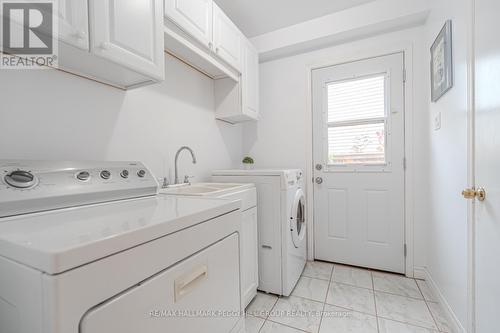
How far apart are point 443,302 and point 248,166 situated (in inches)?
80.2

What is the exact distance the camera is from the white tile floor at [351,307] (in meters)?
1.51

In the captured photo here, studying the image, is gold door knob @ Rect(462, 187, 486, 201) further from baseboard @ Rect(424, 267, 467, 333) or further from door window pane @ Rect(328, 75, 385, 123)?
door window pane @ Rect(328, 75, 385, 123)

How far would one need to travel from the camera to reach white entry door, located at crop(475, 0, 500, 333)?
96 centimetres

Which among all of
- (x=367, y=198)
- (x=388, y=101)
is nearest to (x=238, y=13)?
(x=388, y=101)

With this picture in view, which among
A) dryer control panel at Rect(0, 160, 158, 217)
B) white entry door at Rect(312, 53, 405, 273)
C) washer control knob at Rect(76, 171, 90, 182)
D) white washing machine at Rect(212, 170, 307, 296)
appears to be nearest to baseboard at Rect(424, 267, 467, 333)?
white entry door at Rect(312, 53, 405, 273)

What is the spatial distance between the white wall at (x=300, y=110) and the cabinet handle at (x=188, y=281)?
78.3 inches

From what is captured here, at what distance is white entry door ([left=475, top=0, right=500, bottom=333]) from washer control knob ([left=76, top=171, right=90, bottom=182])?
1747 mm

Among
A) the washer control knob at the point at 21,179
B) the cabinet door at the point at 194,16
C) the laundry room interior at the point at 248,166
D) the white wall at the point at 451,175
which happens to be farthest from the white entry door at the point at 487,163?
the washer control knob at the point at 21,179

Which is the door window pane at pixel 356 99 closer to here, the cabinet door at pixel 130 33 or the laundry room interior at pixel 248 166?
the laundry room interior at pixel 248 166

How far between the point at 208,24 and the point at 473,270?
7.33ft

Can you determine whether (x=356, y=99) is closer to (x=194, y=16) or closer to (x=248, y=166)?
(x=248, y=166)

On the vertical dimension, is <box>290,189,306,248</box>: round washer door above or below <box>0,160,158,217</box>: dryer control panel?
below

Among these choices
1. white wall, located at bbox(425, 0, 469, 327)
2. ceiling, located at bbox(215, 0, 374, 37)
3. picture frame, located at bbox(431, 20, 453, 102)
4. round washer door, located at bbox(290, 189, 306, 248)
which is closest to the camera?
white wall, located at bbox(425, 0, 469, 327)

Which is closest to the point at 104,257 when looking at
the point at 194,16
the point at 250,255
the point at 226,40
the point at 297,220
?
the point at 250,255
